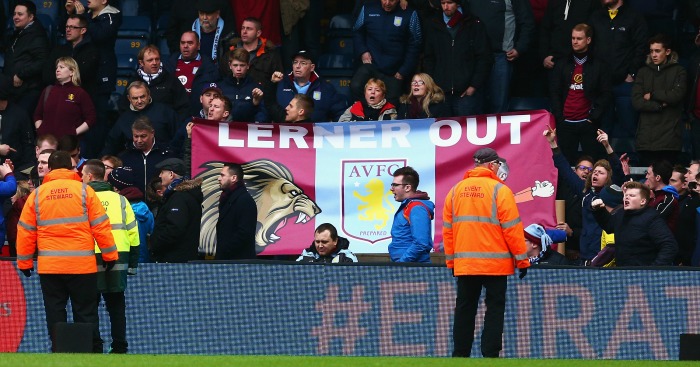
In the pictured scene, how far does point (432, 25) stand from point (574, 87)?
5.91 ft

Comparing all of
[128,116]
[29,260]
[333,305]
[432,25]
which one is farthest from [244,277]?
[432,25]

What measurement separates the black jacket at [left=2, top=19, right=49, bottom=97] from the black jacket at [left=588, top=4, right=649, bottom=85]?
6.48 metres

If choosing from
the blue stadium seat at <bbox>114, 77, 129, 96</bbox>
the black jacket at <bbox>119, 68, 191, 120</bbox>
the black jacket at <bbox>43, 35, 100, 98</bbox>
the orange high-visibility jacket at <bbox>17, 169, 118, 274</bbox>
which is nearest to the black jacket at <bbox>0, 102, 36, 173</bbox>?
the black jacket at <bbox>43, 35, 100, 98</bbox>

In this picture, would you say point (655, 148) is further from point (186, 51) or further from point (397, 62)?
point (186, 51)

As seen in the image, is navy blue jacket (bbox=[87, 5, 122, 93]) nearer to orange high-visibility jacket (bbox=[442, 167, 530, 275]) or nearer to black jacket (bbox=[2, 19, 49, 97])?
black jacket (bbox=[2, 19, 49, 97])

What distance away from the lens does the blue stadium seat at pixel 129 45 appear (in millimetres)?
19125

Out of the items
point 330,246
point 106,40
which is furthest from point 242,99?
point 330,246

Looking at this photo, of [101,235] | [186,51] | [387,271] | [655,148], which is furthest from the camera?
[186,51]

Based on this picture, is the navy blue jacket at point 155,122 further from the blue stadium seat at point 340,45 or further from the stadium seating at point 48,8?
the stadium seating at point 48,8

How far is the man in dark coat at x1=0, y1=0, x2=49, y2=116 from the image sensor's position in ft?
56.9

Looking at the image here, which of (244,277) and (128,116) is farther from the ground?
(128,116)

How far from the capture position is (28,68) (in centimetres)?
1731

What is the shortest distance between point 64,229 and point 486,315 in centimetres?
342

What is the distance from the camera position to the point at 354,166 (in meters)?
14.4
